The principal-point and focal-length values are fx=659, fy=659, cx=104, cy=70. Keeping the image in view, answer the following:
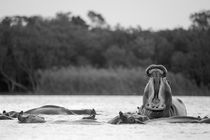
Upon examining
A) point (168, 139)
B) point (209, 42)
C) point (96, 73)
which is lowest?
point (168, 139)

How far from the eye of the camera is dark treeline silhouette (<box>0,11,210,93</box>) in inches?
2393

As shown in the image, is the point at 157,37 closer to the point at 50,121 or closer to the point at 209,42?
the point at 209,42

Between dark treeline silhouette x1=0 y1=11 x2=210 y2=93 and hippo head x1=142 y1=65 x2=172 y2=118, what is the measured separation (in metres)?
39.1

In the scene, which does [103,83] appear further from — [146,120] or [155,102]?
[146,120]

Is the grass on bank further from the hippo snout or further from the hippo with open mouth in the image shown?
the hippo snout

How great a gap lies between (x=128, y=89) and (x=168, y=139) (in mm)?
38458

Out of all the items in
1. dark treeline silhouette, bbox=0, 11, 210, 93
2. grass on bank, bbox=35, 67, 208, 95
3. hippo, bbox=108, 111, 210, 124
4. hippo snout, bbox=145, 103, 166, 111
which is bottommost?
hippo, bbox=108, 111, 210, 124

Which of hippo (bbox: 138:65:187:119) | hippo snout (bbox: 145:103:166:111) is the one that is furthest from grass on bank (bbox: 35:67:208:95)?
hippo snout (bbox: 145:103:166:111)

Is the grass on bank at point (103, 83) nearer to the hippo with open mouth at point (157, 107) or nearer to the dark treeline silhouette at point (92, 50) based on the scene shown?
the dark treeline silhouette at point (92, 50)

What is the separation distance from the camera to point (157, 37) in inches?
2803

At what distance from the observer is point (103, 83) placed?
51750 millimetres

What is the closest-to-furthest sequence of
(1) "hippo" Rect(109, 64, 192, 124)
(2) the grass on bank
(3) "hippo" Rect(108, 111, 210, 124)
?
(3) "hippo" Rect(108, 111, 210, 124), (1) "hippo" Rect(109, 64, 192, 124), (2) the grass on bank

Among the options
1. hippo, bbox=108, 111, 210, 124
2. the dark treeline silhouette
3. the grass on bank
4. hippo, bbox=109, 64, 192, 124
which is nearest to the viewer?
hippo, bbox=108, 111, 210, 124

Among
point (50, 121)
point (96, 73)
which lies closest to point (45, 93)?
point (96, 73)
